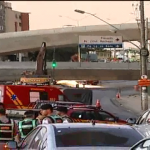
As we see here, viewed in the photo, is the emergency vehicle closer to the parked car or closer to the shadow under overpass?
the parked car

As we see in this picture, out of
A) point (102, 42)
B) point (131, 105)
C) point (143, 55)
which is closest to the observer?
point (143, 55)

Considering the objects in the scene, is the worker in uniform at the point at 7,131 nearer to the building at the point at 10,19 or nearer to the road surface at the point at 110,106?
the road surface at the point at 110,106

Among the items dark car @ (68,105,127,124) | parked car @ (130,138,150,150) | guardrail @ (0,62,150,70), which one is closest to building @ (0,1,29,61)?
guardrail @ (0,62,150,70)

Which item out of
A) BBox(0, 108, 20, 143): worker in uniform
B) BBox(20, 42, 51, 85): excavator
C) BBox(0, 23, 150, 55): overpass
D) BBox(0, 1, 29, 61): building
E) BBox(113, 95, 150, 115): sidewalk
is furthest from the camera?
BBox(0, 1, 29, 61): building

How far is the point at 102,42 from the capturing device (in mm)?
53844

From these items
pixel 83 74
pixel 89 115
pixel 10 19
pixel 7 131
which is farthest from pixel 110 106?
pixel 10 19

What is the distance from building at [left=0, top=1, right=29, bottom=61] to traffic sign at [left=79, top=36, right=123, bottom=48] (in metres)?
95.8

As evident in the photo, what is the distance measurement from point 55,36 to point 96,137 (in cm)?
6718

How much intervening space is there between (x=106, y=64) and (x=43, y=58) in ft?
105

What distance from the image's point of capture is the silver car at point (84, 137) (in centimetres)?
632

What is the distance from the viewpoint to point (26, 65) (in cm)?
6988

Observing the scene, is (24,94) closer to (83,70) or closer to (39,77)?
(39,77)

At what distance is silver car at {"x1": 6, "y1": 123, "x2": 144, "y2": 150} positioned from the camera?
6319mm

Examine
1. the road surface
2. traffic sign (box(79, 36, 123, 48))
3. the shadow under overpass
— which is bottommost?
the road surface
